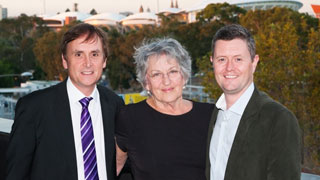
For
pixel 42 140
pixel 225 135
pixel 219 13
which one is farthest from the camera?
pixel 219 13

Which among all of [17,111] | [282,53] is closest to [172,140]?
[17,111]

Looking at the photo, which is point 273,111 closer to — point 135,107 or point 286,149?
point 286,149

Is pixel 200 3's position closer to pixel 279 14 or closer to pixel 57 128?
pixel 279 14

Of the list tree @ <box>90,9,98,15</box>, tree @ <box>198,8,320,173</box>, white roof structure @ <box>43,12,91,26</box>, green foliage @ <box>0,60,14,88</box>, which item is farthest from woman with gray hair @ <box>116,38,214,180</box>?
tree @ <box>90,9,98,15</box>

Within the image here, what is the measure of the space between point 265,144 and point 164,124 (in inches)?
30.3

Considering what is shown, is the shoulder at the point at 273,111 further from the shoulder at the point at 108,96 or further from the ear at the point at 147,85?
the shoulder at the point at 108,96

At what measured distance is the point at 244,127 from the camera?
230 cm

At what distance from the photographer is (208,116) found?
280cm

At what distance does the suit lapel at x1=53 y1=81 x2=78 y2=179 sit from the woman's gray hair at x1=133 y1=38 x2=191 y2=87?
0.54m

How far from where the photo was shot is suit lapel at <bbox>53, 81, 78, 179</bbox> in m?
2.62

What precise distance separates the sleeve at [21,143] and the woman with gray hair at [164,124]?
56 cm

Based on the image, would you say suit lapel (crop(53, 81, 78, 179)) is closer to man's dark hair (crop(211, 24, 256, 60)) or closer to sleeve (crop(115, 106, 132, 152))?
sleeve (crop(115, 106, 132, 152))

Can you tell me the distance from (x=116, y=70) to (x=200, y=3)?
3969cm

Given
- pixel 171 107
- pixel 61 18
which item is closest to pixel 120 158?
pixel 171 107
